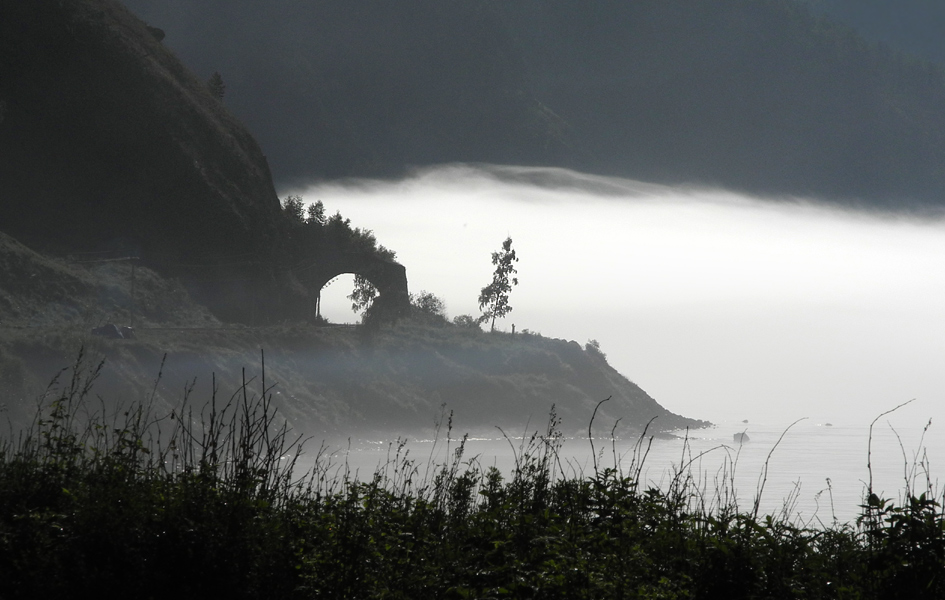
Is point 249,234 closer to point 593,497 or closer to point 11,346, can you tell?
point 11,346

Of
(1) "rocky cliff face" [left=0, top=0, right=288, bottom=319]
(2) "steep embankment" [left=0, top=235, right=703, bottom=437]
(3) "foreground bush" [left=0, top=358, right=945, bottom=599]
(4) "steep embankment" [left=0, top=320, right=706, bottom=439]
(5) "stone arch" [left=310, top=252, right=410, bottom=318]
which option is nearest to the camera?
(3) "foreground bush" [left=0, top=358, right=945, bottom=599]

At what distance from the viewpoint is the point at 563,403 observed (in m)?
93.7

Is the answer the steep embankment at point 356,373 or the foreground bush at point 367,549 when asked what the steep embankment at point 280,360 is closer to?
the steep embankment at point 356,373

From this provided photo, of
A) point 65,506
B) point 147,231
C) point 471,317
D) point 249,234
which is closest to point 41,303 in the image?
point 147,231

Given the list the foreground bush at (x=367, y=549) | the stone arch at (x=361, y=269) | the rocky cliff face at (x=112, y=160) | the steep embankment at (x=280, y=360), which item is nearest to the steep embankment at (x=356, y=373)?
the steep embankment at (x=280, y=360)

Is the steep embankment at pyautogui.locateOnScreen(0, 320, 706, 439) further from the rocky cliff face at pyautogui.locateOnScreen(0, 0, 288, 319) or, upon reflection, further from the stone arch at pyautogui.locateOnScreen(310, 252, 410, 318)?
the rocky cliff face at pyautogui.locateOnScreen(0, 0, 288, 319)

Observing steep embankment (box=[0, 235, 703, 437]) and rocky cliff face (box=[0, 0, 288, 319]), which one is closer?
steep embankment (box=[0, 235, 703, 437])

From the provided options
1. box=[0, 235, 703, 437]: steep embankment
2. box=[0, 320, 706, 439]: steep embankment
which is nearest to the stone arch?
box=[0, 235, 703, 437]: steep embankment

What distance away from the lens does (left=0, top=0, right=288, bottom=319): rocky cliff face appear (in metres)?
61.3

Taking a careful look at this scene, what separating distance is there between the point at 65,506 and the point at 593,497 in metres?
3.71

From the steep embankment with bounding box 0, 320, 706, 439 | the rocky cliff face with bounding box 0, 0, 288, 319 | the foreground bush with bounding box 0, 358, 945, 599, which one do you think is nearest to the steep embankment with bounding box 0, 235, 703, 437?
the steep embankment with bounding box 0, 320, 706, 439

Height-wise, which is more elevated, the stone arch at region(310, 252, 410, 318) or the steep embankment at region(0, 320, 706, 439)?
the stone arch at region(310, 252, 410, 318)

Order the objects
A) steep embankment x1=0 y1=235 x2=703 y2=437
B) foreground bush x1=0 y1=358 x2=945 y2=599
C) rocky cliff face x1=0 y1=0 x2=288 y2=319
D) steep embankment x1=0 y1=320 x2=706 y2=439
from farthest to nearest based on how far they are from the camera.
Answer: rocky cliff face x1=0 y1=0 x2=288 y2=319
steep embankment x1=0 y1=235 x2=703 y2=437
steep embankment x1=0 y1=320 x2=706 y2=439
foreground bush x1=0 y1=358 x2=945 y2=599

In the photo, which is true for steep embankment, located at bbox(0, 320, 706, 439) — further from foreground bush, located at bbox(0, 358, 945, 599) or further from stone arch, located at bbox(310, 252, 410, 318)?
foreground bush, located at bbox(0, 358, 945, 599)
